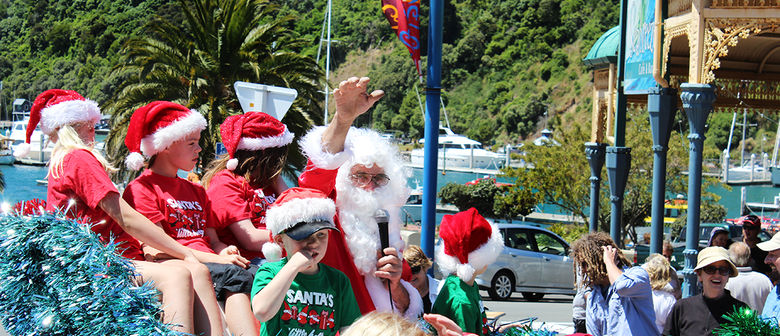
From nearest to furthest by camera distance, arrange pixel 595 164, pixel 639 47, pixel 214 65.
→ pixel 639 47 < pixel 595 164 < pixel 214 65

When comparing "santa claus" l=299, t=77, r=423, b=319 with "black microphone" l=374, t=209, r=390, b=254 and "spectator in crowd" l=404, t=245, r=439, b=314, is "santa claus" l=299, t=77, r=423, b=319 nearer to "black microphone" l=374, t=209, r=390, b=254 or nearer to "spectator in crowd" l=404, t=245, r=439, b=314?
"black microphone" l=374, t=209, r=390, b=254

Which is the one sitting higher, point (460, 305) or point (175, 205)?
point (175, 205)

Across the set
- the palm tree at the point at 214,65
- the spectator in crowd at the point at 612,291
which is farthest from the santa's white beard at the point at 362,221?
the palm tree at the point at 214,65

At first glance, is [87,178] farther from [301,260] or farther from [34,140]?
[34,140]

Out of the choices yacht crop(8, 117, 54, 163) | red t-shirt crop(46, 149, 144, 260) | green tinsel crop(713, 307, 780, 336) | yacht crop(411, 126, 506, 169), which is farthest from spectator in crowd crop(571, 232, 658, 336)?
yacht crop(411, 126, 506, 169)

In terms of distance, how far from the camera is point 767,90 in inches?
523

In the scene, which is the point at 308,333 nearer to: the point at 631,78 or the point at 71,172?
the point at 71,172

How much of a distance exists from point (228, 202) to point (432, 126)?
2.69 meters

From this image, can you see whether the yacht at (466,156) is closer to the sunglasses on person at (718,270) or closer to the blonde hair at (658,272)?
the blonde hair at (658,272)

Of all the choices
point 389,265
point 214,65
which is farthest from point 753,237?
point 214,65

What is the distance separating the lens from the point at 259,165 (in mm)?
3660

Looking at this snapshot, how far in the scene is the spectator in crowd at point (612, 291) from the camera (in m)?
4.60

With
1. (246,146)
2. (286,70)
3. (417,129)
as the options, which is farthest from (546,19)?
(246,146)

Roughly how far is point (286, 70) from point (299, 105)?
942 millimetres
